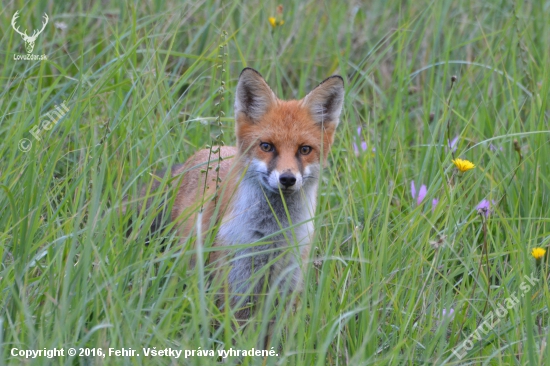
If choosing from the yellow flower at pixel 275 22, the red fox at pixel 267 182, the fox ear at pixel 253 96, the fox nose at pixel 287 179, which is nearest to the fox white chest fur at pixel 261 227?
the red fox at pixel 267 182

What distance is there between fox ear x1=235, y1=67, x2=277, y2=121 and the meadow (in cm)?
27

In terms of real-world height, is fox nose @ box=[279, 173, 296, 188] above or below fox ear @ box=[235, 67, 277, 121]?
below

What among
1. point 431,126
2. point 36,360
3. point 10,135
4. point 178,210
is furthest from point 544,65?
point 36,360

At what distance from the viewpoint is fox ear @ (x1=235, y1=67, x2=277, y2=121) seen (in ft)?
15.1

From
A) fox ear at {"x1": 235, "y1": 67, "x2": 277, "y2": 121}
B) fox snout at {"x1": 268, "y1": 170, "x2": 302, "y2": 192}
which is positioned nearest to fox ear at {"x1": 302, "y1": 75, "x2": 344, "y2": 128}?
fox ear at {"x1": 235, "y1": 67, "x2": 277, "y2": 121}

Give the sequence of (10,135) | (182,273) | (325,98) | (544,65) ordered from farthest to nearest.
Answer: (544,65), (325,98), (10,135), (182,273)

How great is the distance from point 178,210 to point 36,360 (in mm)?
Result: 2347

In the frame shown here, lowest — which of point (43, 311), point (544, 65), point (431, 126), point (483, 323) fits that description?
point (483, 323)

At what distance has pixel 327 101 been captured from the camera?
4.75 meters

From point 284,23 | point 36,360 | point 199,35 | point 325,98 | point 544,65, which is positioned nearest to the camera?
point 36,360

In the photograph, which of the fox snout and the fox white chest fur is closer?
the fox snout

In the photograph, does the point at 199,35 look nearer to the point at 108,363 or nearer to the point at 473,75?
the point at 473,75

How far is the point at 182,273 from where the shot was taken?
3.55 meters

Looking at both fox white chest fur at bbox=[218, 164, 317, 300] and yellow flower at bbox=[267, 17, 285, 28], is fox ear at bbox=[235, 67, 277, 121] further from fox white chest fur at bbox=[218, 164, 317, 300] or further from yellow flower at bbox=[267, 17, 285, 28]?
yellow flower at bbox=[267, 17, 285, 28]
